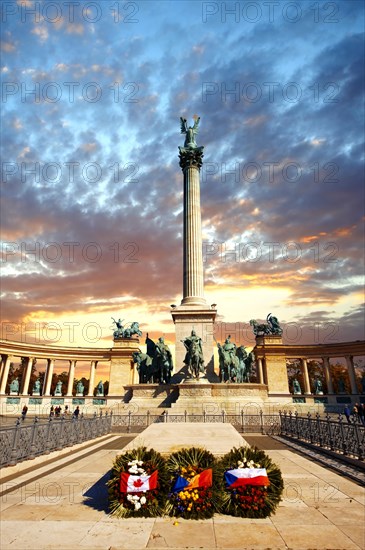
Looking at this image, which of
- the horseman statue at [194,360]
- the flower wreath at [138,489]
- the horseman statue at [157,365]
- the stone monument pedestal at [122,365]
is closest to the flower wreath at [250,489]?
the flower wreath at [138,489]

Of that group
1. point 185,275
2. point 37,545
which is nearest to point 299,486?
point 37,545

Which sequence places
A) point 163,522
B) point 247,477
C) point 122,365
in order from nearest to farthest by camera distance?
point 163,522 → point 247,477 → point 122,365

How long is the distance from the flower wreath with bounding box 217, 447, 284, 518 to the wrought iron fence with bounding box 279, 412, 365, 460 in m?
7.11

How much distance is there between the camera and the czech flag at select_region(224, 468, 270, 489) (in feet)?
22.5

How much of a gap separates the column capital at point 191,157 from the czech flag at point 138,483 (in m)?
42.1

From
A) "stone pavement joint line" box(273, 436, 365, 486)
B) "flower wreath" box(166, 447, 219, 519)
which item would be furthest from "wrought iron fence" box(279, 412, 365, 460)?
"flower wreath" box(166, 447, 219, 519)

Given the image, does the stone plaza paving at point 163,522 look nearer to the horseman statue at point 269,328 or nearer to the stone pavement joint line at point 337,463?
the stone pavement joint line at point 337,463

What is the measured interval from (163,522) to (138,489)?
77 cm

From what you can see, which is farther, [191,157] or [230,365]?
[191,157]

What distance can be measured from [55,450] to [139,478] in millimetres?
9297

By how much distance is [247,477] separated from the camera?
22.7ft

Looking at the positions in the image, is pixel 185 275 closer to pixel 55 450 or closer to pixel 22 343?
pixel 55 450

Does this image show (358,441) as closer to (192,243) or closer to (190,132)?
(192,243)

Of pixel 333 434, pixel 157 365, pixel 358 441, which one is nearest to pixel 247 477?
pixel 358 441
